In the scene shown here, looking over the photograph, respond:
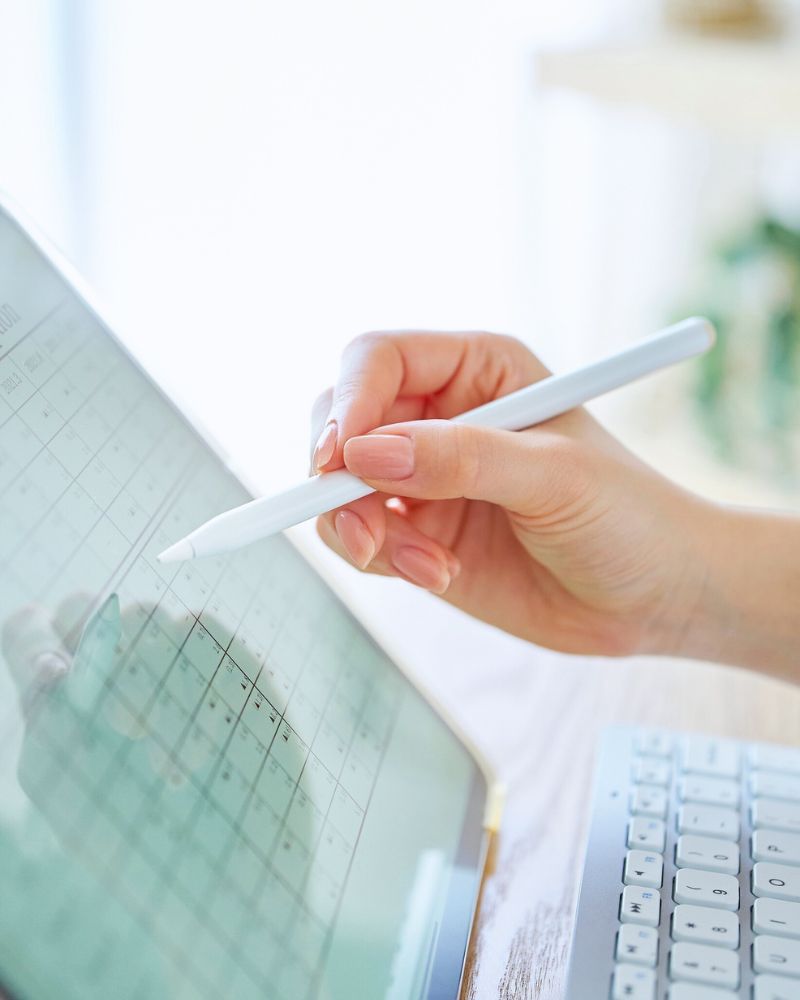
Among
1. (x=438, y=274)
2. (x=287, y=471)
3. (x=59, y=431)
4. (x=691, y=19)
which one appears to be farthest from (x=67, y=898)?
(x=691, y=19)

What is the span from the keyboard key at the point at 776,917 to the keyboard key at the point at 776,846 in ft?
0.08

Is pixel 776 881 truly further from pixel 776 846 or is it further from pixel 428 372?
pixel 428 372

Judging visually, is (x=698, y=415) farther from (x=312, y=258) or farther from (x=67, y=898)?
(x=67, y=898)

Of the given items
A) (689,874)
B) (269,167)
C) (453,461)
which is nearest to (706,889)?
(689,874)

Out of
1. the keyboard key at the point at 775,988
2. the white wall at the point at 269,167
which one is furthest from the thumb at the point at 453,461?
the white wall at the point at 269,167

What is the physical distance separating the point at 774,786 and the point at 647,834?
7 centimetres

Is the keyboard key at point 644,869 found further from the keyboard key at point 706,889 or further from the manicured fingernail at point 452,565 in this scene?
the manicured fingernail at point 452,565

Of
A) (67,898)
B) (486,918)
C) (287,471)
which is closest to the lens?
(67,898)

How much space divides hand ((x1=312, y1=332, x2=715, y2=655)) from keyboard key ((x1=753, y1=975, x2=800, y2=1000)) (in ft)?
0.67

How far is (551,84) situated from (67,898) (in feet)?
3.38

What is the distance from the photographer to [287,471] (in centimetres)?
79

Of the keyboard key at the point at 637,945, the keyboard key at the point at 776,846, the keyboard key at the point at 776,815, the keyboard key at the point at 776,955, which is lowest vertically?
the keyboard key at the point at 776,815

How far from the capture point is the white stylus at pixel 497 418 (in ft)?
1.25

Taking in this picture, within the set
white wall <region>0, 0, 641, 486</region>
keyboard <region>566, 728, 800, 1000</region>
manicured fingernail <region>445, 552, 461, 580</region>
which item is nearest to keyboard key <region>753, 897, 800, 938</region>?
keyboard <region>566, 728, 800, 1000</region>
